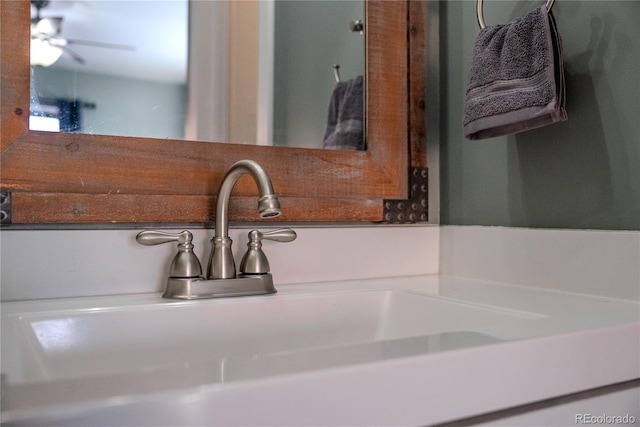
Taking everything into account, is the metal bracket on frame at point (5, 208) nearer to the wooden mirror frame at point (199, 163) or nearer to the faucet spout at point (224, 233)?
the wooden mirror frame at point (199, 163)

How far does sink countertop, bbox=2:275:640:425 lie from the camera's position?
0.42 meters

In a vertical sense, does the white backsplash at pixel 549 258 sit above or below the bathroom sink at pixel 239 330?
above

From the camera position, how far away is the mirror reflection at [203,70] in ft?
2.95

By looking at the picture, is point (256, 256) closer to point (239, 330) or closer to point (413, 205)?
point (239, 330)

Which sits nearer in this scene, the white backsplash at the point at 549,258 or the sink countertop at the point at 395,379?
the sink countertop at the point at 395,379

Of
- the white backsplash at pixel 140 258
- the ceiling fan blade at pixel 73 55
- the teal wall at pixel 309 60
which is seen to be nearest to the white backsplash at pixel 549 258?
the white backsplash at pixel 140 258

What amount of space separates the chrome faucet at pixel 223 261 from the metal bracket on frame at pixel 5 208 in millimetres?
183

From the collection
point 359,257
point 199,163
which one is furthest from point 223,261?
point 359,257

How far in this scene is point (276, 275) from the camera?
1014 mm

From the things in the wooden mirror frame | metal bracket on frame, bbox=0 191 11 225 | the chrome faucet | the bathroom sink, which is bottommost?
the bathroom sink

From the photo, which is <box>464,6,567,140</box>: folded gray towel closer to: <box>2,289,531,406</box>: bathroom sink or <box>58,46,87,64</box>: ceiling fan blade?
<box>2,289,531,406</box>: bathroom sink

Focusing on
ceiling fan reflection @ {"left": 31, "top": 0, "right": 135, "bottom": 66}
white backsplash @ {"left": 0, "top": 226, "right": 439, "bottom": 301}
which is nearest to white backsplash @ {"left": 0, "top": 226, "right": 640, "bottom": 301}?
white backsplash @ {"left": 0, "top": 226, "right": 439, "bottom": 301}

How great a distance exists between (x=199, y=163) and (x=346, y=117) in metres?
0.32

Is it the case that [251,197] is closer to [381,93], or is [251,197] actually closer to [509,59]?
[381,93]
